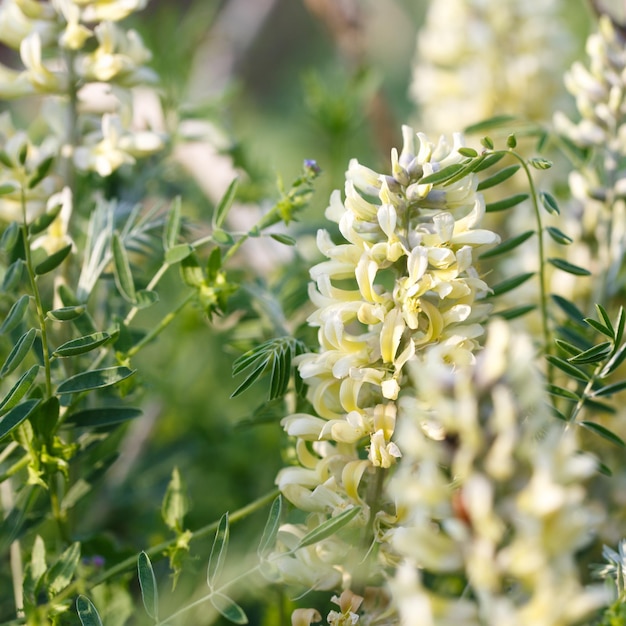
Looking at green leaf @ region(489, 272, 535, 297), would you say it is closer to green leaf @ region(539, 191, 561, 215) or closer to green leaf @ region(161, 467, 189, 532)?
green leaf @ region(539, 191, 561, 215)

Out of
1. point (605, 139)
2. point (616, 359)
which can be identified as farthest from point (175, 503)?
point (605, 139)

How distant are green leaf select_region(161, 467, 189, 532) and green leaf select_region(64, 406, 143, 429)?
47mm

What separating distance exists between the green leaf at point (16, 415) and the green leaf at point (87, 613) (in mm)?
94

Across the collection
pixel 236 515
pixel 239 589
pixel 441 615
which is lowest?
pixel 239 589

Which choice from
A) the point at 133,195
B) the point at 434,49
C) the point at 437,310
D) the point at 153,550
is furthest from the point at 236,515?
the point at 434,49

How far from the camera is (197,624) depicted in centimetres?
54

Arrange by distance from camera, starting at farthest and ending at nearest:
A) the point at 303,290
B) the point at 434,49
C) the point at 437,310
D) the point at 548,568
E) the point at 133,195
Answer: the point at 434,49 < the point at 133,195 < the point at 303,290 < the point at 437,310 < the point at 548,568

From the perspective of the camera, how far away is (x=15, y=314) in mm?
482

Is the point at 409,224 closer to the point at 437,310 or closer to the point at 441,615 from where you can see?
the point at 437,310

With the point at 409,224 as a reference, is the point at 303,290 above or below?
below

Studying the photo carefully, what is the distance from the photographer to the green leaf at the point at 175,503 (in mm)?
506

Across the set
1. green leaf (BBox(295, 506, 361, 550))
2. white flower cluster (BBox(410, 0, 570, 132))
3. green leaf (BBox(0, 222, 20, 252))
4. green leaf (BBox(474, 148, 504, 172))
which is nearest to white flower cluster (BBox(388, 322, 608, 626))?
green leaf (BBox(295, 506, 361, 550))

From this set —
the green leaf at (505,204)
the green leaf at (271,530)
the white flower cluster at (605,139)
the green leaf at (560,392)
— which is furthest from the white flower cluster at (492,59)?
the green leaf at (271,530)

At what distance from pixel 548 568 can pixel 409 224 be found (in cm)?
22
